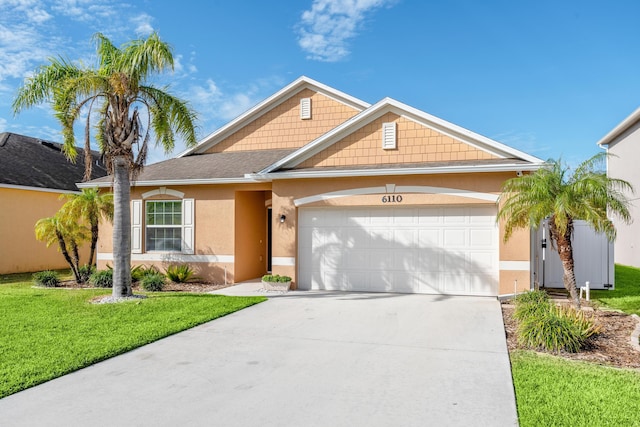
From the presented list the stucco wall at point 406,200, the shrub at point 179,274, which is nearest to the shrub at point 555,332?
the stucco wall at point 406,200

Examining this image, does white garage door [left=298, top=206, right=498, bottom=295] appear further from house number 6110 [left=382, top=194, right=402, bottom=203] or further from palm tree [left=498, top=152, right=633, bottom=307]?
palm tree [left=498, top=152, right=633, bottom=307]

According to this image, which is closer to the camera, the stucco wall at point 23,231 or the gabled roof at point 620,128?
the stucco wall at point 23,231

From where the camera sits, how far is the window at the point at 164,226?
1388 cm

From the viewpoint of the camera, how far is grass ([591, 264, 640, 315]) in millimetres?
9609

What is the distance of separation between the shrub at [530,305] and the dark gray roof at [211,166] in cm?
827

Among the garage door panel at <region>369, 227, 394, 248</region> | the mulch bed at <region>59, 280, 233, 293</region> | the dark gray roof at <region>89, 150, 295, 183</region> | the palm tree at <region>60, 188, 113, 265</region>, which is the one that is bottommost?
the mulch bed at <region>59, 280, 233, 293</region>

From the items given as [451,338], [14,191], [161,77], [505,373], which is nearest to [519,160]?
[451,338]

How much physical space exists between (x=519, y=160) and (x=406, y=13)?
759 cm

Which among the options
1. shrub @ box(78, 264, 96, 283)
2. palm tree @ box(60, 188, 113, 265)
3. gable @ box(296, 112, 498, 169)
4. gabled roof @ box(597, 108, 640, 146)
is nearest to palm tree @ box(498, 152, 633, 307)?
gable @ box(296, 112, 498, 169)

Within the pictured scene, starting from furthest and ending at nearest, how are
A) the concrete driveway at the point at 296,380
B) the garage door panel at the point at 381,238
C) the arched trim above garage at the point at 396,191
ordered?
the garage door panel at the point at 381,238, the arched trim above garage at the point at 396,191, the concrete driveway at the point at 296,380

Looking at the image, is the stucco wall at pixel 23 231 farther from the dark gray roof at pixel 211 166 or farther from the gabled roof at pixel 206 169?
the dark gray roof at pixel 211 166

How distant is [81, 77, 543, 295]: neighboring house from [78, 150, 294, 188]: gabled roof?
88 millimetres

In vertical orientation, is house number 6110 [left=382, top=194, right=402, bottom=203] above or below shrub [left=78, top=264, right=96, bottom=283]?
above

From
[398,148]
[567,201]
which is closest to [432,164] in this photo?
[398,148]
